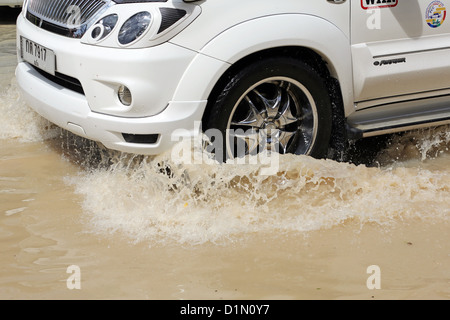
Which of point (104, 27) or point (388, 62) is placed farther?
point (388, 62)

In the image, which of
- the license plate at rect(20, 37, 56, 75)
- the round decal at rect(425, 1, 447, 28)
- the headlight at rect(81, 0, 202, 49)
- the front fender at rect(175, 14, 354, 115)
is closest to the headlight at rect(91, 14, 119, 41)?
the headlight at rect(81, 0, 202, 49)

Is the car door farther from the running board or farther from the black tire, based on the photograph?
the black tire

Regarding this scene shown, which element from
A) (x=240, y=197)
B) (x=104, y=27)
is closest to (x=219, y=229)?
(x=240, y=197)

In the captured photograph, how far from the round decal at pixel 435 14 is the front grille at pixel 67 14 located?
1.97 metres

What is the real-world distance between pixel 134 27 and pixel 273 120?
102 cm

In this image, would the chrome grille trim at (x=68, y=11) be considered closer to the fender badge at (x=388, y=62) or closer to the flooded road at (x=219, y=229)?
the flooded road at (x=219, y=229)

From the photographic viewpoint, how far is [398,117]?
4.66 meters

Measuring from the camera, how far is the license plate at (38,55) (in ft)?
14.0

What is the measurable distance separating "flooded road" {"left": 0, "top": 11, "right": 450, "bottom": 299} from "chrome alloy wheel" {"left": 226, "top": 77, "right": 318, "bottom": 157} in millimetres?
158

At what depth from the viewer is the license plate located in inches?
168

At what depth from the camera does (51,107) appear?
14.0 ft

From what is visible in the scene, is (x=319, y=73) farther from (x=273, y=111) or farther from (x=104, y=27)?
(x=104, y=27)

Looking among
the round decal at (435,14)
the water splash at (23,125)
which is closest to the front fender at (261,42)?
the round decal at (435,14)

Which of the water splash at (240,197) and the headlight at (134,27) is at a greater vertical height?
the headlight at (134,27)
